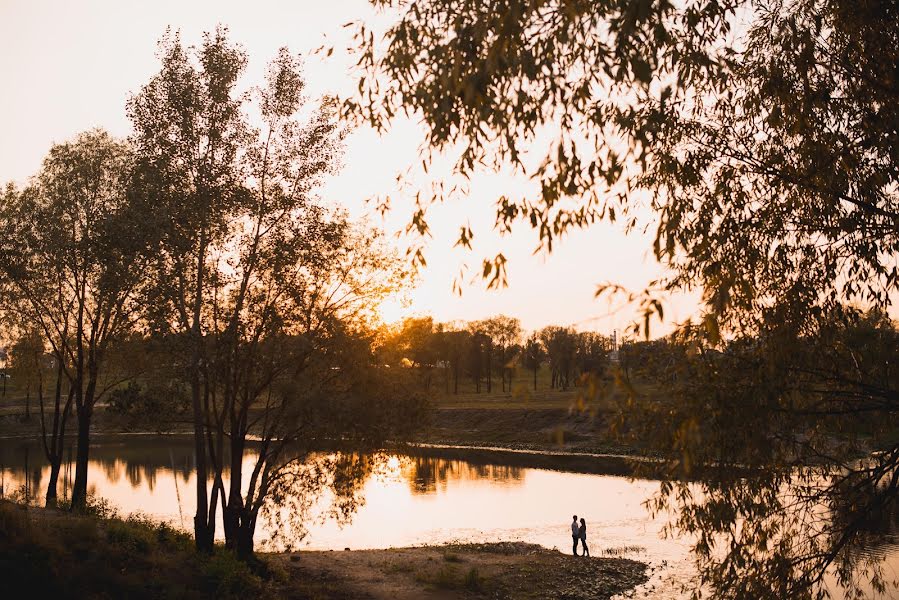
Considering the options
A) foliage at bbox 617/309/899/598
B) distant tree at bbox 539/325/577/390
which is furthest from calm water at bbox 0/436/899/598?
distant tree at bbox 539/325/577/390

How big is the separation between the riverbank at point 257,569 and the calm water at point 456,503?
1599 mm

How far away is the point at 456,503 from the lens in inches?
1748

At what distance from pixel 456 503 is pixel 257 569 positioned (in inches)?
893

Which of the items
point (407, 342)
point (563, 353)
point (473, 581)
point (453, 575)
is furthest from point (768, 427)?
point (563, 353)

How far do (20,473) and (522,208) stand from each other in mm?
57437

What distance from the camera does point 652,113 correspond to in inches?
265

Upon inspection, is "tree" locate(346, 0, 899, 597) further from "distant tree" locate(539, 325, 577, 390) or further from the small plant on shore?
"distant tree" locate(539, 325, 577, 390)

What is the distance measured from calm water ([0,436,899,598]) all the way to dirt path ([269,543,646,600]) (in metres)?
1.39

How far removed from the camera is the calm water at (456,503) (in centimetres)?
3225

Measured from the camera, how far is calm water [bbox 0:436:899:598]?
32.2 meters

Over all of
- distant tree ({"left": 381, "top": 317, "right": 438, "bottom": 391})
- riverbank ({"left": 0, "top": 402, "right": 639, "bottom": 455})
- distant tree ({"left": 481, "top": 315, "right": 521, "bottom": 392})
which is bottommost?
riverbank ({"left": 0, "top": 402, "right": 639, "bottom": 455})

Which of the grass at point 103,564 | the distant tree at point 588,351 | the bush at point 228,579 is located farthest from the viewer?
the distant tree at point 588,351

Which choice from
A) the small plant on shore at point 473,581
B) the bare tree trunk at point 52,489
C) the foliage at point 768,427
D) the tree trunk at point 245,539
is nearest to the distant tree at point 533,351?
the bare tree trunk at point 52,489

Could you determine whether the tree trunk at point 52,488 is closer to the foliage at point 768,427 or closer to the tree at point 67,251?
the tree at point 67,251
